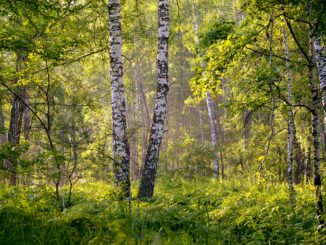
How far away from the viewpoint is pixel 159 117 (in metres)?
8.43

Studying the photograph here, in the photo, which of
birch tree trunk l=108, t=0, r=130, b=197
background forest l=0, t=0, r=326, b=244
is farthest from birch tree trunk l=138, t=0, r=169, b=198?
birch tree trunk l=108, t=0, r=130, b=197

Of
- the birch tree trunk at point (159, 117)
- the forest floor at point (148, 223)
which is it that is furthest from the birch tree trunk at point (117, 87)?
the forest floor at point (148, 223)

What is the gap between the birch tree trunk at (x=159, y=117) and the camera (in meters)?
8.34

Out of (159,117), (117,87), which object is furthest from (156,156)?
(117,87)

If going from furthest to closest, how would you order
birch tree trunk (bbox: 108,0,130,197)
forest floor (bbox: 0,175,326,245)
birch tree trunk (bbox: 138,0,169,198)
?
birch tree trunk (bbox: 138,0,169,198) → birch tree trunk (bbox: 108,0,130,197) → forest floor (bbox: 0,175,326,245)

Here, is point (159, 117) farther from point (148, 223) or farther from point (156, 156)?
point (148, 223)

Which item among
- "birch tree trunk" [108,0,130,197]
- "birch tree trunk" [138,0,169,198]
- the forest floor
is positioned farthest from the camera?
"birch tree trunk" [138,0,169,198]

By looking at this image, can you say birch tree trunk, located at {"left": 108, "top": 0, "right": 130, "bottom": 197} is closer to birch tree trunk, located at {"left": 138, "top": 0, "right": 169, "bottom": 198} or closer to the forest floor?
birch tree trunk, located at {"left": 138, "top": 0, "right": 169, "bottom": 198}

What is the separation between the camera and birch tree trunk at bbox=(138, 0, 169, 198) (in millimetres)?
8336

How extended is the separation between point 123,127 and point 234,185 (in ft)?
12.5

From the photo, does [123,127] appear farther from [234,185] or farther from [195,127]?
[195,127]

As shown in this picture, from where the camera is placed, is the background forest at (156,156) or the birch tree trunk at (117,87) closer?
the background forest at (156,156)

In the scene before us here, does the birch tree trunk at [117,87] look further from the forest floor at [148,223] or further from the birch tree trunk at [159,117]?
the forest floor at [148,223]

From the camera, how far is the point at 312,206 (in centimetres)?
625
